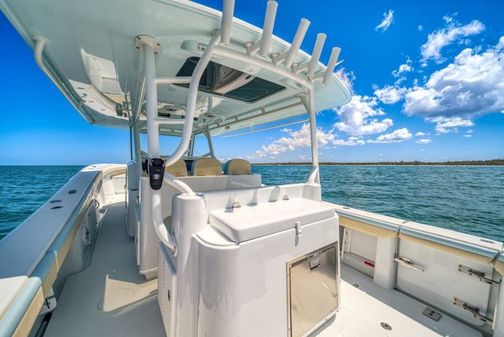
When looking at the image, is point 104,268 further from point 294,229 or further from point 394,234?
point 394,234

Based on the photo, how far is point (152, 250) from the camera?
1941 mm

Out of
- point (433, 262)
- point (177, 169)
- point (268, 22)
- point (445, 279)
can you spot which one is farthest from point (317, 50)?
point (445, 279)

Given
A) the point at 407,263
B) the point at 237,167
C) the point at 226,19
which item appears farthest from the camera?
the point at 237,167

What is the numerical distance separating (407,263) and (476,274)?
0.43 metres

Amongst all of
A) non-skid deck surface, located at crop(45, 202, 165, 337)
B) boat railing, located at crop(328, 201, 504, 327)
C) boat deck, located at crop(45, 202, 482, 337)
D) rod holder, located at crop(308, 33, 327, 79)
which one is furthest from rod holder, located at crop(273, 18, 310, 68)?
non-skid deck surface, located at crop(45, 202, 165, 337)

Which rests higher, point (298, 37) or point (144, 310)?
point (298, 37)

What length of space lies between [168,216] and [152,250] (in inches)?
14.1

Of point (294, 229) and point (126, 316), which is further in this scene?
point (126, 316)

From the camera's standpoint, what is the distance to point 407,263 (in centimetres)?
180

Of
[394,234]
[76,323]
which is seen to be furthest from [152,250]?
[394,234]

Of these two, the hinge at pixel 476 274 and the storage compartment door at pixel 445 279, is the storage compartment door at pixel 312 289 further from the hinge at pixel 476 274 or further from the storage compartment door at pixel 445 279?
the hinge at pixel 476 274

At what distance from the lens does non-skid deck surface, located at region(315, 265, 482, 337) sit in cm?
141

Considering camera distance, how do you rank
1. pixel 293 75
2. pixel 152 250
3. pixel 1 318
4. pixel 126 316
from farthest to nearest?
1. pixel 152 250
2. pixel 293 75
3. pixel 126 316
4. pixel 1 318

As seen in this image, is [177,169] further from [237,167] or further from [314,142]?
[314,142]
